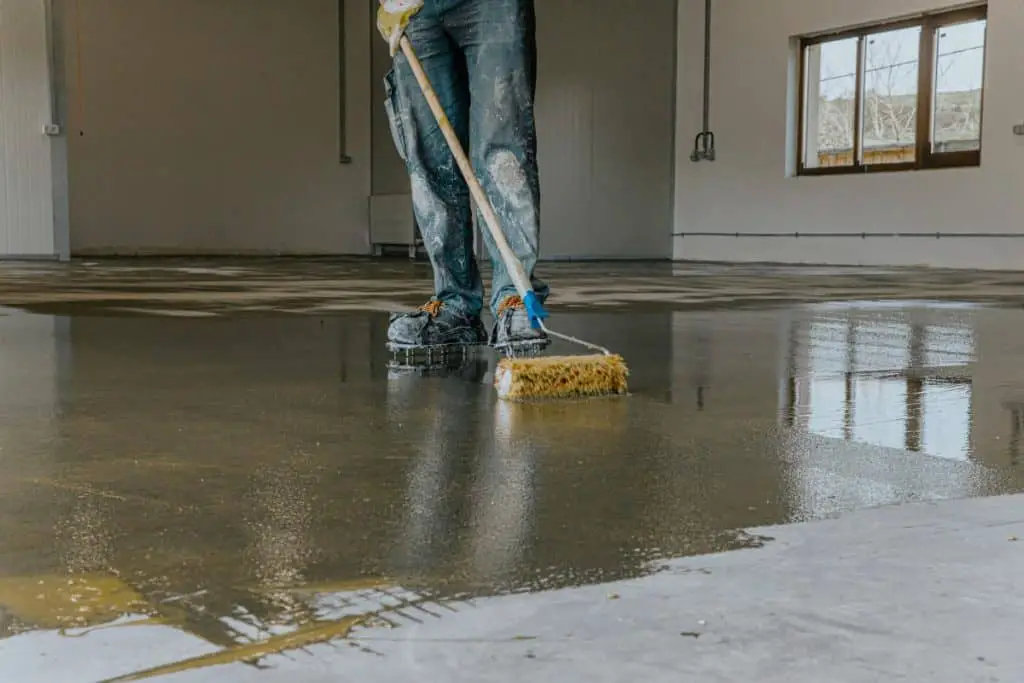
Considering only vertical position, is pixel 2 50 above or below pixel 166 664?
above

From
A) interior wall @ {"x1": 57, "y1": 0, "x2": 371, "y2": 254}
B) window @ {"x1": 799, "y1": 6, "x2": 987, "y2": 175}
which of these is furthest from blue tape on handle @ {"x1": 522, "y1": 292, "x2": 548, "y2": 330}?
interior wall @ {"x1": 57, "y1": 0, "x2": 371, "y2": 254}

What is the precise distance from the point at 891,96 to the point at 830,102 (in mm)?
745

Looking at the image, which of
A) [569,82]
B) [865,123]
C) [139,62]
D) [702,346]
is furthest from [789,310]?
[139,62]

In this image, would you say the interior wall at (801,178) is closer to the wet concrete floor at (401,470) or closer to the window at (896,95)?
the window at (896,95)

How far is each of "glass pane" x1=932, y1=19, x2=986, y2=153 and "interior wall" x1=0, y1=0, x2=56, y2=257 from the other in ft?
23.2

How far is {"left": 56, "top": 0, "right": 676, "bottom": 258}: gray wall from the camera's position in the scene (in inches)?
438

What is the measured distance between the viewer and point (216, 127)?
11.7 m

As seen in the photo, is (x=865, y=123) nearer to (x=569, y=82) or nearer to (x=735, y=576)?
(x=569, y=82)

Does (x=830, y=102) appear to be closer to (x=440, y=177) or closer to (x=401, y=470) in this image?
(x=440, y=177)

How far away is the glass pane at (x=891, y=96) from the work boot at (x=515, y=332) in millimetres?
8007

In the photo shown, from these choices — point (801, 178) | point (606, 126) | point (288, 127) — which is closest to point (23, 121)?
point (288, 127)

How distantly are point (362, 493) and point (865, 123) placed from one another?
9612mm

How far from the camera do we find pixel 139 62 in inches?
440

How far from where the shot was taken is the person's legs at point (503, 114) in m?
2.44
